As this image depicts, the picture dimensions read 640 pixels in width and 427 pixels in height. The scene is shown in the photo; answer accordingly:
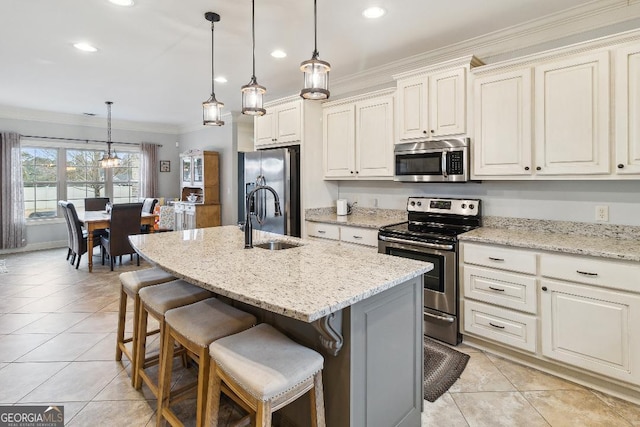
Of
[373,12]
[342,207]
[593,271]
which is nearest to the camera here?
[593,271]

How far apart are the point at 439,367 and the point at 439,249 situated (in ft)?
2.91

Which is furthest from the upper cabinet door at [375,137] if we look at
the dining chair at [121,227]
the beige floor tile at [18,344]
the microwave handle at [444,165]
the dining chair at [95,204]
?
the dining chair at [95,204]

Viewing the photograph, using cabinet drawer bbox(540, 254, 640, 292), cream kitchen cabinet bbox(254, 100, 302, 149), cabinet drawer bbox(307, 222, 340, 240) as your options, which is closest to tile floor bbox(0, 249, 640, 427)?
cabinet drawer bbox(540, 254, 640, 292)

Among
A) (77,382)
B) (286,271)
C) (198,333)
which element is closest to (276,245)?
(286,271)

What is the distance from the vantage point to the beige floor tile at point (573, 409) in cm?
187

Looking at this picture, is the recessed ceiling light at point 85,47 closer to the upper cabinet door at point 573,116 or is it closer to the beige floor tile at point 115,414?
the beige floor tile at point 115,414

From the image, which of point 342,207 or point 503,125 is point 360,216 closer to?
point 342,207

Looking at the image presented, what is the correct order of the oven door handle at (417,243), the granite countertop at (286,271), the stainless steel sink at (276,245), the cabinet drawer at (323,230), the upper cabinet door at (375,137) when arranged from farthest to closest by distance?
the cabinet drawer at (323,230) → the upper cabinet door at (375,137) → the oven door handle at (417,243) → the stainless steel sink at (276,245) → the granite countertop at (286,271)

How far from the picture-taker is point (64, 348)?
2703mm

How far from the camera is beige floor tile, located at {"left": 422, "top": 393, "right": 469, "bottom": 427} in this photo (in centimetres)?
187

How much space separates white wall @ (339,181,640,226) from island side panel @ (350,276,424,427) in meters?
1.74

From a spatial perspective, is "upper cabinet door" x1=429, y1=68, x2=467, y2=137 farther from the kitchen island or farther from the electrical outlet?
the kitchen island

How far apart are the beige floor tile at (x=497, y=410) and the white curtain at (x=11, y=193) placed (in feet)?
25.1

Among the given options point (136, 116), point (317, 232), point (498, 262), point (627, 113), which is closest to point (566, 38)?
point (627, 113)
